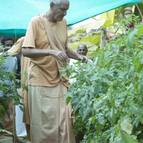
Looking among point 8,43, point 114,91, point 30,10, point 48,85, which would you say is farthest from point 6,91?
point 8,43

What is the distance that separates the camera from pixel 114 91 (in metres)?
3.01

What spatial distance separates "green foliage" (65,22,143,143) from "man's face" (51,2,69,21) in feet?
2.63

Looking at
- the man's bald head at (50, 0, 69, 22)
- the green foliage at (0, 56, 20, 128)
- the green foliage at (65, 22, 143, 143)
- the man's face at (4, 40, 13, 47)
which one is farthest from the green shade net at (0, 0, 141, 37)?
the green foliage at (65, 22, 143, 143)

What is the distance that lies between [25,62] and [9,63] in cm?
21

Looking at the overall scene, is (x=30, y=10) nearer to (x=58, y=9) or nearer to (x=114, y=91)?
(x=58, y=9)

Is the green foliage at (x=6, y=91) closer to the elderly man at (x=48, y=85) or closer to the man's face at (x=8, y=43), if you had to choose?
the elderly man at (x=48, y=85)

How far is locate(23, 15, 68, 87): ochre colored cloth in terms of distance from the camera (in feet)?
18.0

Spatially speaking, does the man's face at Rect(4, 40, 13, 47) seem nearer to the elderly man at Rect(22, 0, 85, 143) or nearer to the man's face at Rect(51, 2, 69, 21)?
the elderly man at Rect(22, 0, 85, 143)

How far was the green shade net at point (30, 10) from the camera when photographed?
7.80 meters

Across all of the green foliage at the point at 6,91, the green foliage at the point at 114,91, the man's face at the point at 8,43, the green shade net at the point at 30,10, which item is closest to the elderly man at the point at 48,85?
the green foliage at the point at 6,91

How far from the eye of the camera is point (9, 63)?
22.0ft

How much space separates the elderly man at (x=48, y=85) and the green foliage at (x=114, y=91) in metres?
0.65

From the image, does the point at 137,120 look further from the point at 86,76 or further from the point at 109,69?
the point at 86,76

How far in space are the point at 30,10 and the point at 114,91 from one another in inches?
Answer: 215
